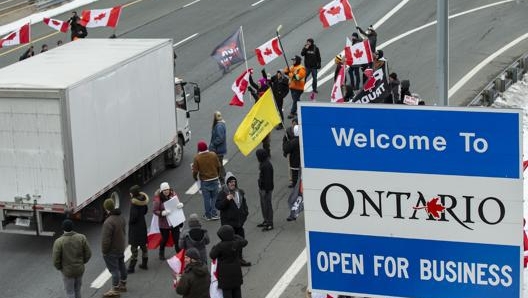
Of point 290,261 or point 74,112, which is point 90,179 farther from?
point 290,261

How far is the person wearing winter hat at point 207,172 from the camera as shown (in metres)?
17.5

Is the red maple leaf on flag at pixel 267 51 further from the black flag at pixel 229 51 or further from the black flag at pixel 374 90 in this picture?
the black flag at pixel 374 90

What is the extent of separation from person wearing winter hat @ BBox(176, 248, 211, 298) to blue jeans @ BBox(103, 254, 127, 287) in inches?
103

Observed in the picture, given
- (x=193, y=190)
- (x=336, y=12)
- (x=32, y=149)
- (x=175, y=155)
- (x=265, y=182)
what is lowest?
(x=193, y=190)

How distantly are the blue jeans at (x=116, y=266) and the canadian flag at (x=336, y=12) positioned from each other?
32.1 feet

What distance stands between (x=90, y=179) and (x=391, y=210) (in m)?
12.2

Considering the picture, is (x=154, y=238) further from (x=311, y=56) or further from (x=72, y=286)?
(x=311, y=56)

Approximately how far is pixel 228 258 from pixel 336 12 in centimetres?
1137

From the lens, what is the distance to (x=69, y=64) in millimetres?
17734

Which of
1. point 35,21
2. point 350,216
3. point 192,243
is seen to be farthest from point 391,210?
point 35,21

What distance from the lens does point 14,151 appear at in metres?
16.6

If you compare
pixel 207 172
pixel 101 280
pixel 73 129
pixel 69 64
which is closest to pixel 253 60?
pixel 69 64

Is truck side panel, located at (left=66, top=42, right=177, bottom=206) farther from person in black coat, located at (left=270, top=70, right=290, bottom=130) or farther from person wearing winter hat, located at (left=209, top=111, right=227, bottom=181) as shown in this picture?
person in black coat, located at (left=270, top=70, right=290, bottom=130)

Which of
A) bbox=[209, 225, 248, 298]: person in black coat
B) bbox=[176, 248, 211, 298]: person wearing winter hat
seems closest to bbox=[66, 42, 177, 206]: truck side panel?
bbox=[209, 225, 248, 298]: person in black coat
